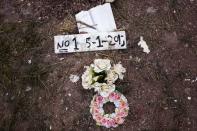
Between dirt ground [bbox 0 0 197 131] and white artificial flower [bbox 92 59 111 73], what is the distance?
88 millimetres

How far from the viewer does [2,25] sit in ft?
11.6

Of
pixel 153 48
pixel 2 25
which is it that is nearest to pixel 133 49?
pixel 153 48

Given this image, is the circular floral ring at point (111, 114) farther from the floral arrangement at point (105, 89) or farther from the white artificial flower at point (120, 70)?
the white artificial flower at point (120, 70)

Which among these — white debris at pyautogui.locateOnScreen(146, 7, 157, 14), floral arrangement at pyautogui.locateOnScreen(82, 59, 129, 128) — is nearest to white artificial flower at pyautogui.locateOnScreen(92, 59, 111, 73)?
floral arrangement at pyautogui.locateOnScreen(82, 59, 129, 128)

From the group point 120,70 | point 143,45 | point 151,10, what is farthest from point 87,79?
point 151,10

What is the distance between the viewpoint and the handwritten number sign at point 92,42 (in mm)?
3338

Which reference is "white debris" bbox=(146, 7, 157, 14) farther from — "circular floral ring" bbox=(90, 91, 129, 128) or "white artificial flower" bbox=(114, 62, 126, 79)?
"circular floral ring" bbox=(90, 91, 129, 128)

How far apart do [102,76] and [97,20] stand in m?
0.54

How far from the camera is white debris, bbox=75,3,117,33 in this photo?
11.2 ft

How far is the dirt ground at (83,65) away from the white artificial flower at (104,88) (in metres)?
0.08

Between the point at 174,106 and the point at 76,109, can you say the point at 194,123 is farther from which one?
the point at 76,109

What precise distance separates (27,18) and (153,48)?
3.59 feet

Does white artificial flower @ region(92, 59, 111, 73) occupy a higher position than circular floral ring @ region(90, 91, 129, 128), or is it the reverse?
white artificial flower @ region(92, 59, 111, 73)

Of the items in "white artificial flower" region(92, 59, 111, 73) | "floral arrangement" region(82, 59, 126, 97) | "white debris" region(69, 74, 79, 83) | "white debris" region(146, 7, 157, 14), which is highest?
"white debris" region(146, 7, 157, 14)
